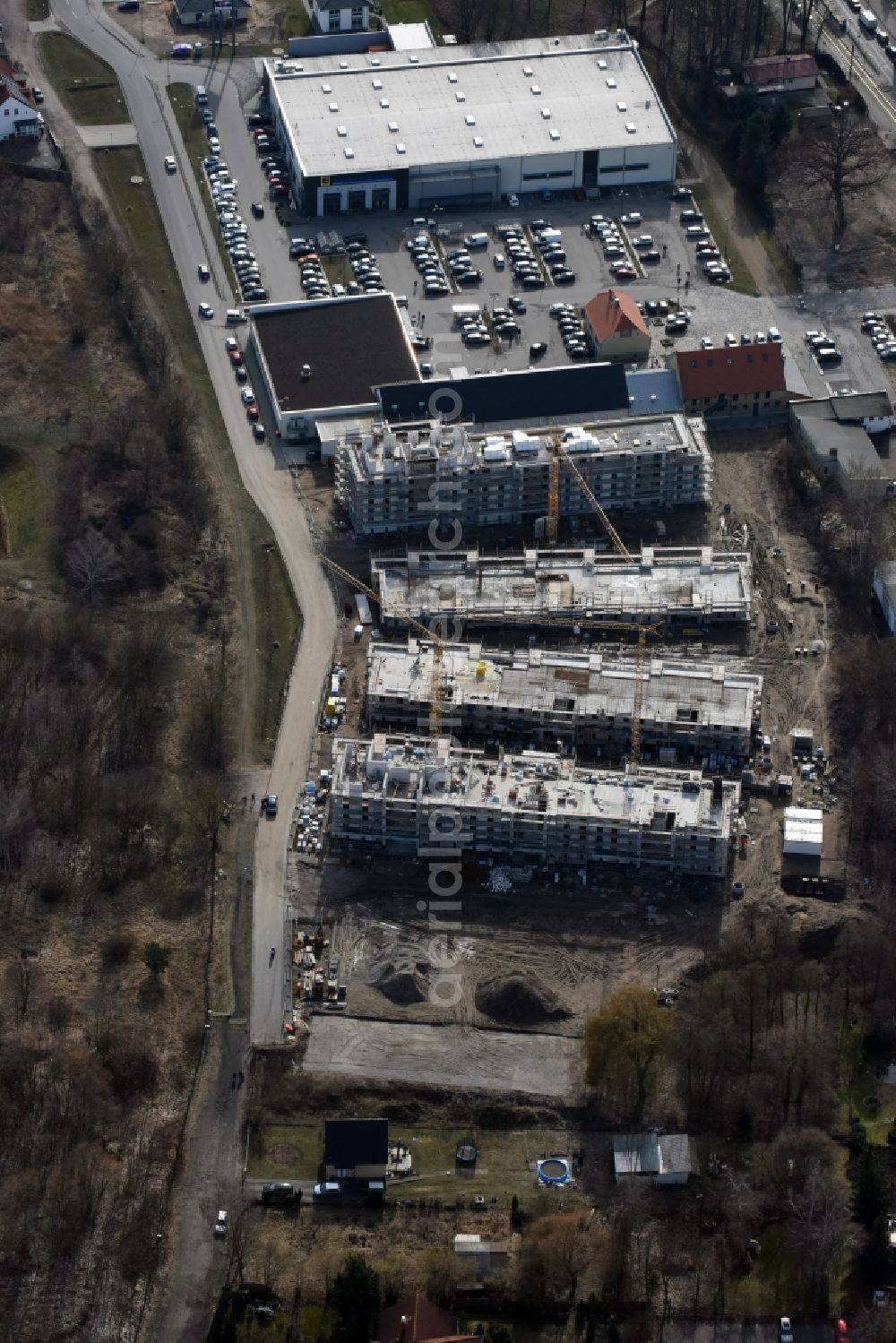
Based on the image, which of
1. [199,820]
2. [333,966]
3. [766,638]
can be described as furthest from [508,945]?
[766,638]

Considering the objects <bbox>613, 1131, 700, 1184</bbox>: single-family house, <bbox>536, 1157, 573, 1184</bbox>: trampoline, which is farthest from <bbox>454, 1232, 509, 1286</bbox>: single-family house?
<bbox>613, 1131, 700, 1184</bbox>: single-family house

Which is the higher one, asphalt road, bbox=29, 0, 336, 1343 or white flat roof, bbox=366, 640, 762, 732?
white flat roof, bbox=366, 640, 762, 732

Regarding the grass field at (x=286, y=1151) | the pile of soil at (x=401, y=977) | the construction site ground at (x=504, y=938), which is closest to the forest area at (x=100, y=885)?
the grass field at (x=286, y=1151)

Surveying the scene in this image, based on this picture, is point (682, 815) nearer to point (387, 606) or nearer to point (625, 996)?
point (625, 996)

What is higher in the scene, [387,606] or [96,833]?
[387,606]

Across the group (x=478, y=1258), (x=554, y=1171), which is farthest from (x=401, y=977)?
(x=478, y=1258)

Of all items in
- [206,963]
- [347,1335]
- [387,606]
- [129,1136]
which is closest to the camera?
[347,1335]

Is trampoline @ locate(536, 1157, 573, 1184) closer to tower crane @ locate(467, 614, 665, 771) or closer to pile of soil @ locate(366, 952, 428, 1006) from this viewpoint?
pile of soil @ locate(366, 952, 428, 1006)
